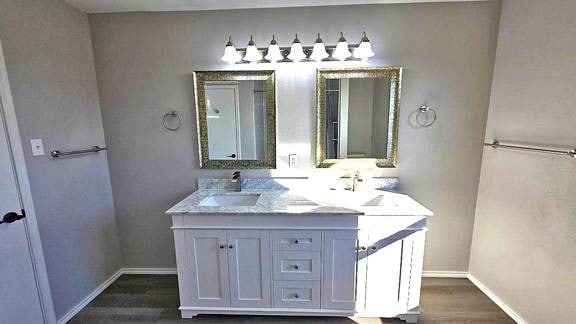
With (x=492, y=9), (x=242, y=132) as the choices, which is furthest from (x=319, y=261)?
(x=492, y=9)

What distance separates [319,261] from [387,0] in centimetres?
205

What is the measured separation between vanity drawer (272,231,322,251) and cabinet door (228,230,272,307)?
0.07 meters

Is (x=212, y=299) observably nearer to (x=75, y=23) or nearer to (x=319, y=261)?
(x=319, y=261)

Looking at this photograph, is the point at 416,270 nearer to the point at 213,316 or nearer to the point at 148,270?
the point at 213,316

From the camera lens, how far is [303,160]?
7.45 ft

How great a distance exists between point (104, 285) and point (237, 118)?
193 cm

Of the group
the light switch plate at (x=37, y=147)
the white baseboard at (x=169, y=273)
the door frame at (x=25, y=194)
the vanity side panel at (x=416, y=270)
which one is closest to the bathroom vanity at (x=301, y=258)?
the vanity side panel at (x=416, y=270)

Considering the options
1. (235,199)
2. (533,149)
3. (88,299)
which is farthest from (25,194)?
(533,149)

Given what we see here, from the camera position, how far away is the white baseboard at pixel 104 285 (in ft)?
→ 6.36

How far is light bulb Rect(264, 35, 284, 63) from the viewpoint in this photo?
1.99 metres

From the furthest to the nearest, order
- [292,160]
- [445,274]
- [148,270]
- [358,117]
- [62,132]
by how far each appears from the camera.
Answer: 1. [148,270]
2. [445,274]
3. [292,160]
4. [358,117]
5. [62,132]

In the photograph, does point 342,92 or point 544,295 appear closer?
point 544,295

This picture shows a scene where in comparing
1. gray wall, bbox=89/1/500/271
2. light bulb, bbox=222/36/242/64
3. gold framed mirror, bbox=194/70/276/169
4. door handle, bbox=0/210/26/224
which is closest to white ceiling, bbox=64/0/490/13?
gray wall, bbox=89/1/500/271

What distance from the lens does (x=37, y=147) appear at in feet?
5.65
